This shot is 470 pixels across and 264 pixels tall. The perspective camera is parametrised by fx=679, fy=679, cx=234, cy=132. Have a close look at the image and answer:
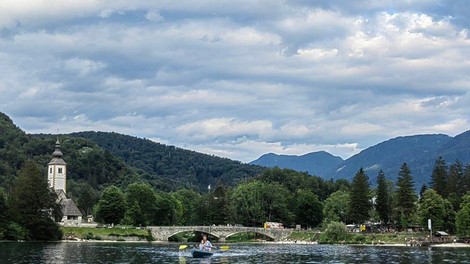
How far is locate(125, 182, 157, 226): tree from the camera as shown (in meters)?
169

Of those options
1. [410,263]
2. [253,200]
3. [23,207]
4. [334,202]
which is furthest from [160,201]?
[410,263]

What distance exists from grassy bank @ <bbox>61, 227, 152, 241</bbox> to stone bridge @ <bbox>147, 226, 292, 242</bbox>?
267cm

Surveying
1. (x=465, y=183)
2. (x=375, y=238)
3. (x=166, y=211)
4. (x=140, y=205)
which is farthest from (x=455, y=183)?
(x=140, y=205)

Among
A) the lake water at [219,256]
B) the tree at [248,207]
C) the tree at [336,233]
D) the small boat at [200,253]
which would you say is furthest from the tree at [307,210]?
the small boat at [200,253]

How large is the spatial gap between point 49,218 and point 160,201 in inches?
2129

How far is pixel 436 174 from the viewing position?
509ft

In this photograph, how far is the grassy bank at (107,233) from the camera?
146 meters

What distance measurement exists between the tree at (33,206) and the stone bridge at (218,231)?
3003cm

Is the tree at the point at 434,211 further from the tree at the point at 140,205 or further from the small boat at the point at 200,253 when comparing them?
the tree at the point at 140,205

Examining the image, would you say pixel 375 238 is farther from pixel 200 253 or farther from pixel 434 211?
pixel 200 253

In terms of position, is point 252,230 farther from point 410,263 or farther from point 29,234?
point 410,263

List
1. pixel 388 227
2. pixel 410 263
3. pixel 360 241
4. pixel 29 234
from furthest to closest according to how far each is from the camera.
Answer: pixel 388 227, pixel 360 241, pixel 29 234, pixel 410 263

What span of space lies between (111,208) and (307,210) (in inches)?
2126

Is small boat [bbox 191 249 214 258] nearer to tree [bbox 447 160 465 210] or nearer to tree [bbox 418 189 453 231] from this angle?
tree [bbox 418 189 453 231]
